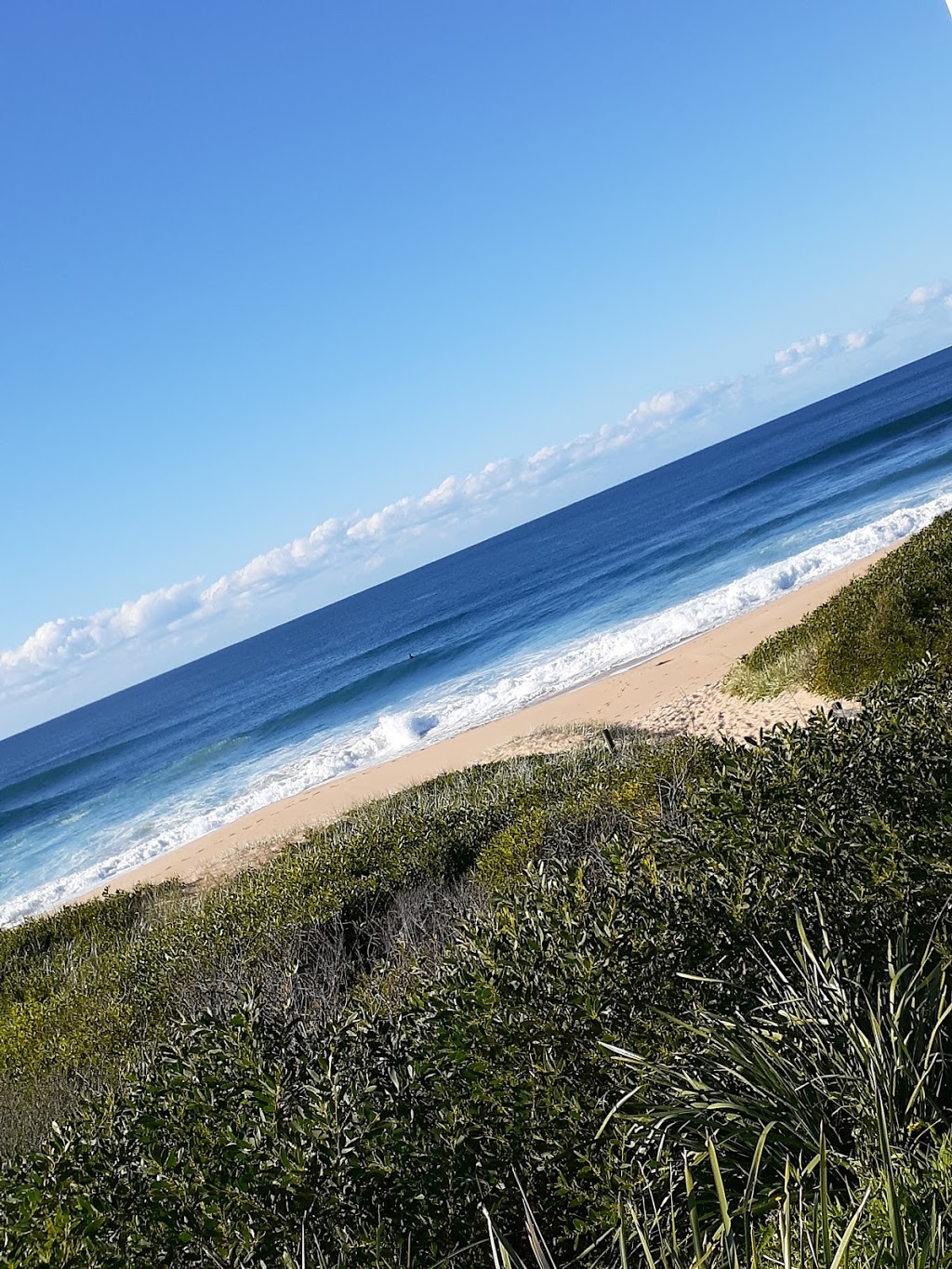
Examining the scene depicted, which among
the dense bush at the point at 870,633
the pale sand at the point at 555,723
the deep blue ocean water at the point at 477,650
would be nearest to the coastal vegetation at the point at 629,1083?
the dense bush at the point at 870,633

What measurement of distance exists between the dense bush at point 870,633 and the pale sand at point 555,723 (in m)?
0.75

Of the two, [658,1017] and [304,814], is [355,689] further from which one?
[658,1017]

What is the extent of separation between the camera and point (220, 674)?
9475 centimetres

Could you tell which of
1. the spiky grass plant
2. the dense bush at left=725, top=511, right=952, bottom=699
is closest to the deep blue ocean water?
the dense bush at left=725, top=511, right=952, bottom=699

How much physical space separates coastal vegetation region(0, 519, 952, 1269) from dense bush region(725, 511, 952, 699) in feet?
23.4

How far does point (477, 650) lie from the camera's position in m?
42.3

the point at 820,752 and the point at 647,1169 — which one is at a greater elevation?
the point at 820,752

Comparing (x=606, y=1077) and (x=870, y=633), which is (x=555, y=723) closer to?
(x=870, y=633)

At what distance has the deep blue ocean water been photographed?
1144 inches

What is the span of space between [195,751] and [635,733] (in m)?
37.1

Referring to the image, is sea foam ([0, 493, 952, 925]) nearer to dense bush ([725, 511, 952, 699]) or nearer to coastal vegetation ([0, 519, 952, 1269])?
dense bush ([725, 511, 952, 699])

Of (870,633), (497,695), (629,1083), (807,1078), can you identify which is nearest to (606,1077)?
(629,1083)

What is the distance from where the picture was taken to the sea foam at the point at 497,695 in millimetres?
26469

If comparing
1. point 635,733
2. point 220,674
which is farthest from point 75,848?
point 220,674
